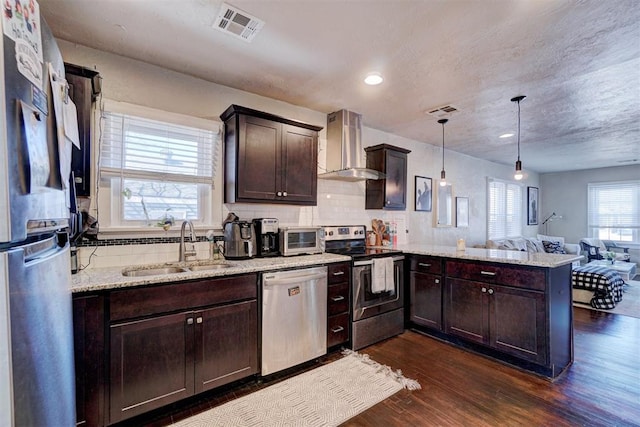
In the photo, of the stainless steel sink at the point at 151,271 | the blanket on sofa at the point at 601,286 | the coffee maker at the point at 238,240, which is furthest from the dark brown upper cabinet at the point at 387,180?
the blanket on sofa at the point at 601,286

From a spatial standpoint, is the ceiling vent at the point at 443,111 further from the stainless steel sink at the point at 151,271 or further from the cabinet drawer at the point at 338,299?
the stainless steel sink at the point at 151,271

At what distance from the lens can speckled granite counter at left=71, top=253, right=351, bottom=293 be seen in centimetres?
178

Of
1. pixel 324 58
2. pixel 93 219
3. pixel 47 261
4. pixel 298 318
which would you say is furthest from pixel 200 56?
pixel 298 318

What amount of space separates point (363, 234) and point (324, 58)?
221 cm

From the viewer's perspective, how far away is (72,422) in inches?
42.3

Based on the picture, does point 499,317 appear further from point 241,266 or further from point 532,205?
point 532,205

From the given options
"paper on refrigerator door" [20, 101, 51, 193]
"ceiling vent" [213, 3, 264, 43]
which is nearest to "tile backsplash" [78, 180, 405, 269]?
"ceiling vent" [213, 3, 264, 43]

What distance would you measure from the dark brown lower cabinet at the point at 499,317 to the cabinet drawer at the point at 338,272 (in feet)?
3.87

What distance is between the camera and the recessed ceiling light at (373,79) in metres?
2.68

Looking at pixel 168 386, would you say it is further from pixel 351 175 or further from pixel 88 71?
pixel 351 175

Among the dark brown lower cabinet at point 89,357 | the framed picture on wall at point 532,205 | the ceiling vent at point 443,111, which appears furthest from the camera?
the framed picture on wall at point 532,205

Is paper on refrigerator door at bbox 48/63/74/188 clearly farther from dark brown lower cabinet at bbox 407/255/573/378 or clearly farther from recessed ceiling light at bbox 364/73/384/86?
dark brown lower cabinet at bbox 407/255/573/378

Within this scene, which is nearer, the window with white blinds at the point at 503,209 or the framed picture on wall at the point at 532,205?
the window with white blinds at the point at 503,209

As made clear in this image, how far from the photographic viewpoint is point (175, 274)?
204cm
